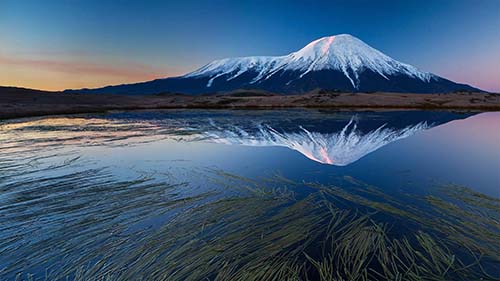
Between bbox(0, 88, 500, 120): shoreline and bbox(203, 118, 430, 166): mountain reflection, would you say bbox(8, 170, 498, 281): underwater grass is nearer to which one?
bbox(203, 118, 430, 166): mountain reflection

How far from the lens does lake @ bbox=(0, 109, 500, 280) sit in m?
5.68

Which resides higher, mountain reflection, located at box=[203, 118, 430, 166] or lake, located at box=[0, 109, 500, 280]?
lake, located at box=[0, 109, 500, 280]

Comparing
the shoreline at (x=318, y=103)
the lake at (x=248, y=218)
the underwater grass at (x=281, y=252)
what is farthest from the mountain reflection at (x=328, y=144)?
the shoreline at (x=318, y=103)

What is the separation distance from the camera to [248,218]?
26.0 feet

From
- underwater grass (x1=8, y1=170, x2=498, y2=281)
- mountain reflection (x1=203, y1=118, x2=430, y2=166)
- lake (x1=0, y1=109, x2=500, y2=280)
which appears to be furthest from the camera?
mountain reflection (x1=203, y1=118, x2=430, y2=166)

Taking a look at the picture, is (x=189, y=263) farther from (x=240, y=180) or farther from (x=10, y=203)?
(x=10, y=203)

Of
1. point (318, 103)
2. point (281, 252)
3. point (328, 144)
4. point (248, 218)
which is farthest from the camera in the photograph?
point (318, 103)

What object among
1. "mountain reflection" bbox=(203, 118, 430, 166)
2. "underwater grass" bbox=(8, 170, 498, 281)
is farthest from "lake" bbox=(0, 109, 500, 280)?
"mountain reflection" bbox=(203, 118, 430, 166)

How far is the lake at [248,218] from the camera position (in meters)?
5.68

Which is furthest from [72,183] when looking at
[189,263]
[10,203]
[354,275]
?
[354,275]

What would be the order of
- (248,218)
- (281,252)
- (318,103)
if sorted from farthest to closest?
(318,103)
(248,218)
(281,252)

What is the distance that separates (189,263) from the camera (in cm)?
580

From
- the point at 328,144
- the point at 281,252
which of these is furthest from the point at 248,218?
the point at 328,144

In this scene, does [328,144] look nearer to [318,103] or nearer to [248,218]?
[248,218]
